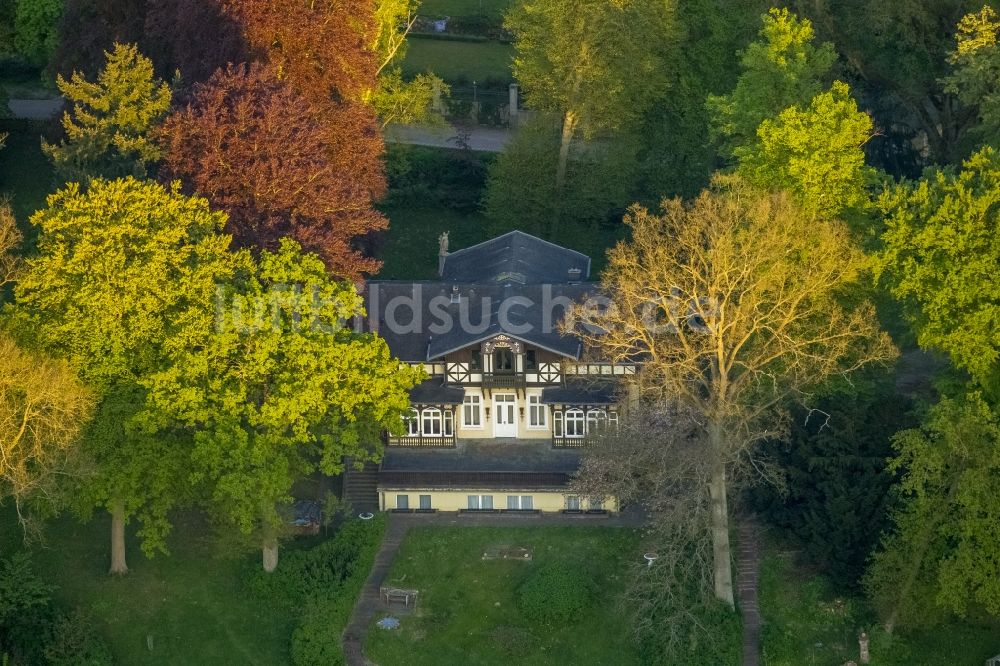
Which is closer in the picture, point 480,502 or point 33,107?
point 480,502

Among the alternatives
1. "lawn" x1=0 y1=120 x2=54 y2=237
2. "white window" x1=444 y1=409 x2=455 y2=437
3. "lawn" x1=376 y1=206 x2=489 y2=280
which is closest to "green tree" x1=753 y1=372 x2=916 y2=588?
"white window" x1=444 y1=409 x2=455 y2=437

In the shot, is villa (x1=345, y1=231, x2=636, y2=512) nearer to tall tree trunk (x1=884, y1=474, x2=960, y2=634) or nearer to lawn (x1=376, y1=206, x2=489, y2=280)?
tall tree trunk (x1=884, y1=474, x2=960, y2=634)

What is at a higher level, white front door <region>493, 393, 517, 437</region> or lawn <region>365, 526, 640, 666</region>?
white front door <region>493, 393, 517, 437</region>

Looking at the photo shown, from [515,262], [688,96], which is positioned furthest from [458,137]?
[515,262]

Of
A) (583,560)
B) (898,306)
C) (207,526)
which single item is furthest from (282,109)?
(898,306)

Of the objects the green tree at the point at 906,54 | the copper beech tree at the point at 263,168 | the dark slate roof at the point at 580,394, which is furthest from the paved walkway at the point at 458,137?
the dark slate roof at the point at 580,394

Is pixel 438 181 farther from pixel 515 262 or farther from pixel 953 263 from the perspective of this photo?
pixel 953 263
